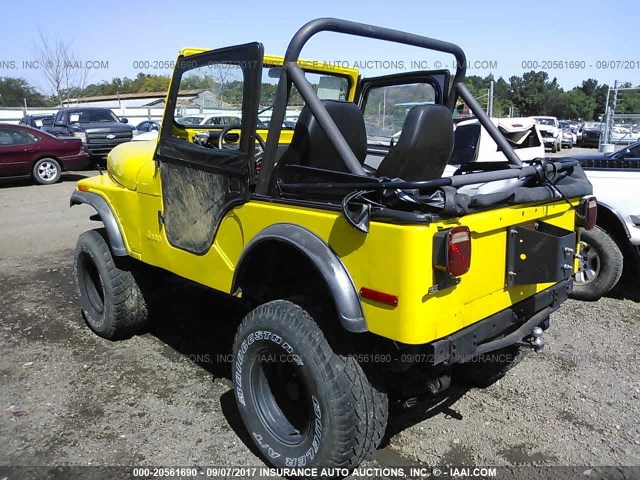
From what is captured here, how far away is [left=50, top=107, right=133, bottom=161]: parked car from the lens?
16.2 m

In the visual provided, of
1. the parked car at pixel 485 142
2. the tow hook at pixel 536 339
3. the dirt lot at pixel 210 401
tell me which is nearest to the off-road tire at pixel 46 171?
the dirt lot at pixel 210 401

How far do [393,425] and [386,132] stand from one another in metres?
2.39

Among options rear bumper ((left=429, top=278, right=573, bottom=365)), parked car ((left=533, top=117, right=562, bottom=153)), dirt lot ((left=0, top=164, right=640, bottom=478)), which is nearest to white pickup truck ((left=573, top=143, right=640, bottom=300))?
dirt lot ((left=0, top=164, right=640, bottom=478))

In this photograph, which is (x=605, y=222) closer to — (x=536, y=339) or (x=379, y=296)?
(x=536, y=339)

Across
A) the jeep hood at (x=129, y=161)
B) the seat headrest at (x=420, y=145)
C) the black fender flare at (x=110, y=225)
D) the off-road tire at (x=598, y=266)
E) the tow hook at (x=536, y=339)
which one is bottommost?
the off-road tire at (x=598, y=266)

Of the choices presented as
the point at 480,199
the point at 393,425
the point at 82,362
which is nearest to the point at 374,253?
the point at 480,199

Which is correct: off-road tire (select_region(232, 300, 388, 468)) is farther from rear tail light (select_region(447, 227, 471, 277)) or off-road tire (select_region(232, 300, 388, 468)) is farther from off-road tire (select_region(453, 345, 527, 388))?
off-road tire (select_region(453, 345, 527, 388))

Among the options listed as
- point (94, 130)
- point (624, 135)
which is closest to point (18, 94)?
point (94, 130)

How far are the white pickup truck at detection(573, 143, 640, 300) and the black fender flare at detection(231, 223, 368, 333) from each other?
369cm

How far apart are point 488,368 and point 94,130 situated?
15.3 meters

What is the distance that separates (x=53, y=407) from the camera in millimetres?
3443

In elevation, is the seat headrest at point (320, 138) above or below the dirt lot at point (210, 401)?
above

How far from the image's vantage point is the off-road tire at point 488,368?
3480 millimetres

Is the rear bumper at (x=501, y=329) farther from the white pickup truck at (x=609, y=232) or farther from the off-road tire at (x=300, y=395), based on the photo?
the white pickup truck at (x=609, y=232)
